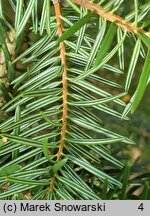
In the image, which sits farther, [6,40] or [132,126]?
[132,126]

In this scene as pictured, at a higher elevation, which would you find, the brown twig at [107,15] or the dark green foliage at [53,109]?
the brown twig at [107,15]

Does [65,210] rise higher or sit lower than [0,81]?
lower

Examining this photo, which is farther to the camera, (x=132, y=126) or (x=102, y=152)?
(x=132, y=126)

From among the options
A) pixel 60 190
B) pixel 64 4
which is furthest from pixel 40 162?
pixel 64 4

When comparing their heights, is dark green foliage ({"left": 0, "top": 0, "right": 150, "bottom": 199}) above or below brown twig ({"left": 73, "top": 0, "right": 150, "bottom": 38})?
below

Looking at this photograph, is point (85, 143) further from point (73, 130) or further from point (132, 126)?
point (132, 126)

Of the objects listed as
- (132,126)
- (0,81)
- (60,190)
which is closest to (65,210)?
(60,190)

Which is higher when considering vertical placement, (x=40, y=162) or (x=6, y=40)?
(x=6, y=40)

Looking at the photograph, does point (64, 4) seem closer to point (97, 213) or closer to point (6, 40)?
point (6, 40)

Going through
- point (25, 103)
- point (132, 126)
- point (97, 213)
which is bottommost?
point (97, 213)
